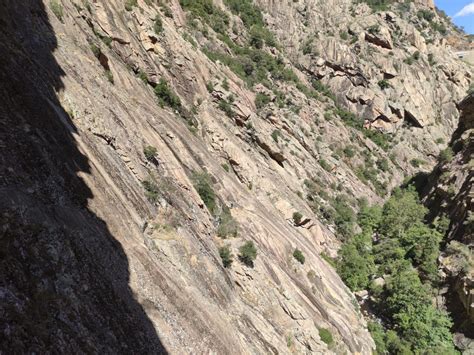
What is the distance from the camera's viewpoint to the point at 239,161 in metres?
31.8

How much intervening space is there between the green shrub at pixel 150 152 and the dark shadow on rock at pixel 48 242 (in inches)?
202

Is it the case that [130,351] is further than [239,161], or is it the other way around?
[239,161]

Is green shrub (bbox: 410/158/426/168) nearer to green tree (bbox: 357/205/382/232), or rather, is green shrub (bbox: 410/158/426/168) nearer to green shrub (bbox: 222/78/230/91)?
green tree (bbox: 357/205/382/232)

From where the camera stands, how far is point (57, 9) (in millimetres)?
20016

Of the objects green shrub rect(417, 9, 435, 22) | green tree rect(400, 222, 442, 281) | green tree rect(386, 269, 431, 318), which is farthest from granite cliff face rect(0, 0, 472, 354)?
green shrub rect(417, 9, 435, 22)

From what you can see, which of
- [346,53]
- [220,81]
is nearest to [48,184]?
[220,81]

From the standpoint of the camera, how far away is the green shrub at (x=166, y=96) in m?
27.9

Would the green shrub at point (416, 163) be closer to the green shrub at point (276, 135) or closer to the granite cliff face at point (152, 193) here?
the granite cliff face at point (152, 193)

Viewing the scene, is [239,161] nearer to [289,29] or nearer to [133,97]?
[133,97]

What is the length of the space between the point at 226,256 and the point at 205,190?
4700 mm

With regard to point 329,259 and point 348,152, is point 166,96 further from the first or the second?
point 348,152

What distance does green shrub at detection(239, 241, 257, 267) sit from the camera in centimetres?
2192

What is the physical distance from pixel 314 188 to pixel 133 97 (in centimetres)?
2785

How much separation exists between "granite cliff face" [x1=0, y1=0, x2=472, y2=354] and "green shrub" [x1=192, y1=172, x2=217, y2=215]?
495mm
